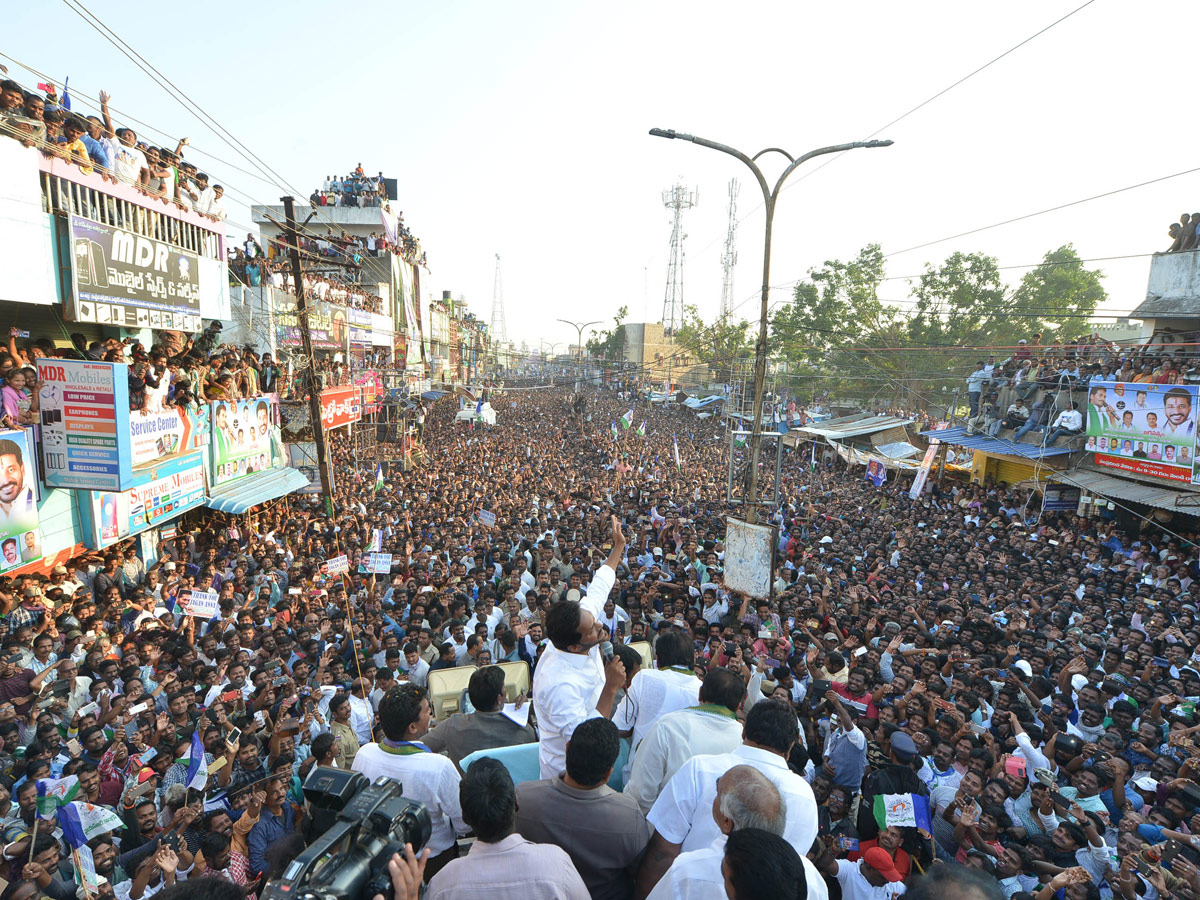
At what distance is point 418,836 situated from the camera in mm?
2176

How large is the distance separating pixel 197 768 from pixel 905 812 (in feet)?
15.0

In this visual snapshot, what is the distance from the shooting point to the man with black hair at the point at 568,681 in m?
3.10

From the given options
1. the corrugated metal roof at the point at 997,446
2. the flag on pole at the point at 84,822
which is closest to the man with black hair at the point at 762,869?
the flag on pole at the point at 84,822

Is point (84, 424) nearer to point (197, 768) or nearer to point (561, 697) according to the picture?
point (197, 768)

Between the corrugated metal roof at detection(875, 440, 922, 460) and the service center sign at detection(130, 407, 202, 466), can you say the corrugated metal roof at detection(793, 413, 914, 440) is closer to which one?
the corrugated metal roof at detection(875, 440, 922, 460)

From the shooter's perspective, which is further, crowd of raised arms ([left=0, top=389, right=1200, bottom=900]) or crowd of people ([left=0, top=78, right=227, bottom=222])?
crowd of people ([left=0, top=78, right=227, bottom=222])

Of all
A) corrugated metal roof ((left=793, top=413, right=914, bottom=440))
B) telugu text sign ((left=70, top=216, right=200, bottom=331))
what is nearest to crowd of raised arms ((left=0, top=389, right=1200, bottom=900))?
telugu text sign ((left=70, top=216, right=200, bottom=331))

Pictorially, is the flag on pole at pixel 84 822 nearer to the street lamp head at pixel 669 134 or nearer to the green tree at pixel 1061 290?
the street lamp head at pixel 669 134

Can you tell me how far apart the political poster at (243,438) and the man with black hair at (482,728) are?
10.5m

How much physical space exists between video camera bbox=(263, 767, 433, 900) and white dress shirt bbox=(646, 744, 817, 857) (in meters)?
0.93

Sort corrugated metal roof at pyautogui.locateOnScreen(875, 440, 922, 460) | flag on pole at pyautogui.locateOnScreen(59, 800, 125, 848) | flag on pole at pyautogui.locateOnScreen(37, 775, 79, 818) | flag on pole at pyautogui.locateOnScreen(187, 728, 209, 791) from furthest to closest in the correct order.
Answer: corrugated metal roof at pyautogui.locateOnScreen(875, 440, 922, 460) < flag on pole at pyautogui.locateOnScreen(187, 728, 209, 791) < flag on pole at pyautogui.locateOnScreen(37, 775, 79, 818) < flag on pole at pyautogui.locateOnScreen(59, 800, 125, 848)

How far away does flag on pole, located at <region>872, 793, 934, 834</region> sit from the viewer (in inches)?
148

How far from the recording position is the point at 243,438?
43.4 ft

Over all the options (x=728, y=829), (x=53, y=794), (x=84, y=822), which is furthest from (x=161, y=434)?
(x=728, y=829)
